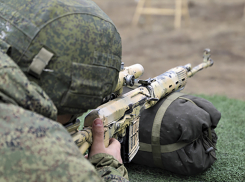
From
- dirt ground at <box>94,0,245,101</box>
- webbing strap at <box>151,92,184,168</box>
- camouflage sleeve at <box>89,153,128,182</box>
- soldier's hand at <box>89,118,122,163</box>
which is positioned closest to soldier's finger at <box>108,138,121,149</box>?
soldier's hand at <box>89,118,122,163</box>

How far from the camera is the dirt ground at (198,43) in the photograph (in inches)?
210

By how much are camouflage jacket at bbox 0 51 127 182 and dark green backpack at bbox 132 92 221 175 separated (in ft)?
3.94

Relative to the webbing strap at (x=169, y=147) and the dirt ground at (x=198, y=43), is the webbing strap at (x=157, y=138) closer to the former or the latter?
the webbing strap at (x=169, y=147)

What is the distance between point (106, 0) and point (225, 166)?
11.8 meters

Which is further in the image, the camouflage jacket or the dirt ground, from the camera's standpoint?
the dirt ground

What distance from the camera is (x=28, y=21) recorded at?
90cm

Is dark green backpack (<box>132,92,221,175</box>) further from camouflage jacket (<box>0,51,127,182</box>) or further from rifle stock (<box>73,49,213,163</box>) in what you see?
camouflage jacket (<box>0,51,127,182</box>)

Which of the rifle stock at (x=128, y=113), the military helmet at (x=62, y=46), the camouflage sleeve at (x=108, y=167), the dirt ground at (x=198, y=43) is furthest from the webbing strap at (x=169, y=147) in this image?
the dirt ground at (x=198, y=43)

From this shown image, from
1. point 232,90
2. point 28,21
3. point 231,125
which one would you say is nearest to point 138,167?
point 231,125

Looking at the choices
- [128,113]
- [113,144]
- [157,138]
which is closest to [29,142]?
[113,144]

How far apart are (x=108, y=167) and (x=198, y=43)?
6.80m

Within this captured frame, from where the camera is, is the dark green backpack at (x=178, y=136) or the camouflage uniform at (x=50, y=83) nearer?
the camouflage uniform at (x=50, y=83)

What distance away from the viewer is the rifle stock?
1.37 meters

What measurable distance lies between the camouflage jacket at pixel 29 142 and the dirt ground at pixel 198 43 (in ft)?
13.4
